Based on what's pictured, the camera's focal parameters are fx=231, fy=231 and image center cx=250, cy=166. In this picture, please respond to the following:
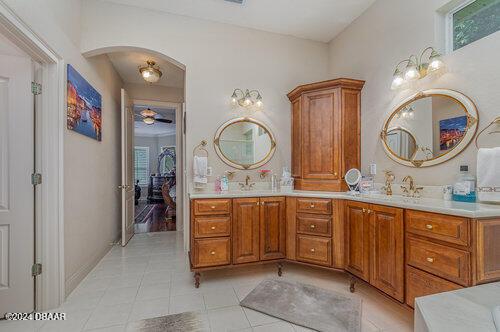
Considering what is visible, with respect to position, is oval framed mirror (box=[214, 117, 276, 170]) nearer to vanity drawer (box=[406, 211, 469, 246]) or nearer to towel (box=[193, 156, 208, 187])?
towel (box=[193, 156, 208, 187])

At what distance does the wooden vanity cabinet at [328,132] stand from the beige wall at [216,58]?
16.1 inches

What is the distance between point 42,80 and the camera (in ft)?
6.29

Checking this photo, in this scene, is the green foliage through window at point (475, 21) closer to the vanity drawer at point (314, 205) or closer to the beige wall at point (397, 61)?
the beige wall at point (397, 61)

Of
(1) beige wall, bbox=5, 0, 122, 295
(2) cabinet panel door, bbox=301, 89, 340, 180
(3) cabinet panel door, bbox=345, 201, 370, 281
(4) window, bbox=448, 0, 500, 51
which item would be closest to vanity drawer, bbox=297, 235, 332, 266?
(3) cabinet panel door, bbox=345, 201, 370, 281

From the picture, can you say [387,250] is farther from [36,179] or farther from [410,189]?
[36,179]

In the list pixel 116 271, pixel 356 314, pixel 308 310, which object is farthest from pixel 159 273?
pixel 356 314

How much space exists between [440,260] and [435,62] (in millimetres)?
1575

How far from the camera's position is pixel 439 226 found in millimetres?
1486

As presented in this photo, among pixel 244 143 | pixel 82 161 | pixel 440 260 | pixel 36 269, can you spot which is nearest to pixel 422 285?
pixel 440 260

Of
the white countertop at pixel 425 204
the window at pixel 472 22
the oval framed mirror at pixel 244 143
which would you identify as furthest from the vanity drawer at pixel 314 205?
the window at pixel 472 22

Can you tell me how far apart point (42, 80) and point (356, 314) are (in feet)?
10.5

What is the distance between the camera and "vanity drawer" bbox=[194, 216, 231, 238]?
2.29m

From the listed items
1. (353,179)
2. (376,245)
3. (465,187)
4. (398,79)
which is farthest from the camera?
(353,179)

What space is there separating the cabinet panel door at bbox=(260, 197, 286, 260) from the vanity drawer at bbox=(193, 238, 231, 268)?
380mm
